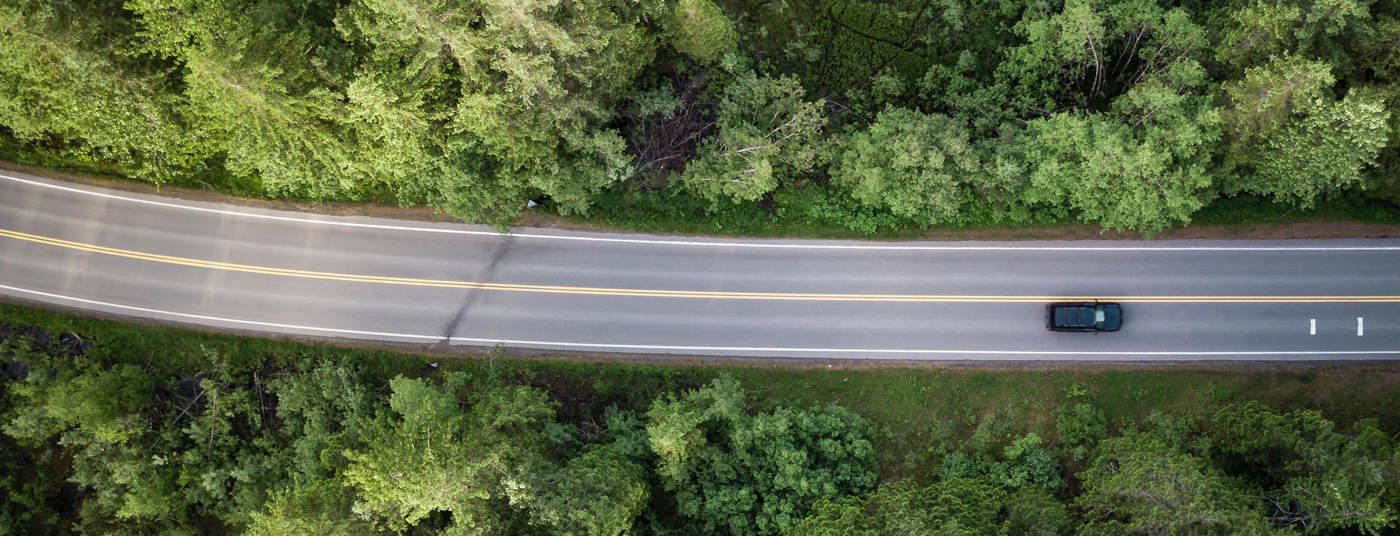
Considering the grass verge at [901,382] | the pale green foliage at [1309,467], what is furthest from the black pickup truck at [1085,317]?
the pale green foliage at [1309,467]

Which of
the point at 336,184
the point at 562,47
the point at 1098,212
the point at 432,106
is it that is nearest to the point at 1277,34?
the point at 1098,212

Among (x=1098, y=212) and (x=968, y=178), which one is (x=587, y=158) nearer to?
(x=968, y=178)

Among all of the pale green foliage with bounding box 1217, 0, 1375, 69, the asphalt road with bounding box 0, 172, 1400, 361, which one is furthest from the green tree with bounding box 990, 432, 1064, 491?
the pale green foliage with bounding box 1217, 0, 1375, 69

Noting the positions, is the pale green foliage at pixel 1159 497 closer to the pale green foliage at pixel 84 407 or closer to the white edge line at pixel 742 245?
the white edge line at pixel 742 245

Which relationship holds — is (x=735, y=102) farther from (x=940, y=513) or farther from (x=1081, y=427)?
(x=1081, y=427)

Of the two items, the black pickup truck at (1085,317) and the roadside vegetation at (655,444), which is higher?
the black pickup truck at (1085,317)

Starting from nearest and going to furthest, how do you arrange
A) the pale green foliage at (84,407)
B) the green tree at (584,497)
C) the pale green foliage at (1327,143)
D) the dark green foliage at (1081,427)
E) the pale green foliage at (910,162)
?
the pale green foliage at (1327,143) → the green tree at (584,497) → the pale green foliage at (910,162) → the pale green foliage at (84,407) → the dark green foliage at (1081,427)

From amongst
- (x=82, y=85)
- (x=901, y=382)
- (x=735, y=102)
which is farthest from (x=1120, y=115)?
(x=82, y=85)
